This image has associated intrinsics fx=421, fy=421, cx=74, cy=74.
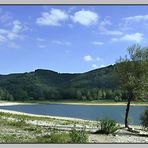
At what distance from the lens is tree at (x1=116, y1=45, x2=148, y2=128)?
26016 millimetres

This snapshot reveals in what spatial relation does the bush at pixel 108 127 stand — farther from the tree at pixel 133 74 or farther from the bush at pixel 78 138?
the tree at pixel 133 74

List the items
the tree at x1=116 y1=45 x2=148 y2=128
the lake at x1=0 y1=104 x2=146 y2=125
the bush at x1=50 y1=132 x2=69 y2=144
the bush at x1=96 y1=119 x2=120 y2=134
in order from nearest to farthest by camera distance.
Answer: the bush at x1=50 y1=132 x2=69 y2=144 < the bush at x1=96 y1=119 x2=120 y2=134 < the tree at x1=116 y1=45 x2=148 y2=128 < the lake at x1=0 y1=104 x2=146 y2=125

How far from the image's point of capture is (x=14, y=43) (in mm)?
20078

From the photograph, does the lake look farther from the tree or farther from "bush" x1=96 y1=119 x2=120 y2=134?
"bush" x1=96 y1=119 x2=120 y2=134


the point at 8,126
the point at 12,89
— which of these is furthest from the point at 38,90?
the point at 8,126

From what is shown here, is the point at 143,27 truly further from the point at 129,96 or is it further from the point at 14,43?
the point at 129,96

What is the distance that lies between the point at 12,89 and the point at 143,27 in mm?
50200

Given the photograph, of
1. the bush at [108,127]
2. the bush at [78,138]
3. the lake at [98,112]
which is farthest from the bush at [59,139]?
the lake at [98,112]

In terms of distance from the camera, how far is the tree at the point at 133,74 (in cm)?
2602

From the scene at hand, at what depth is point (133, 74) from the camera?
86.7 feet

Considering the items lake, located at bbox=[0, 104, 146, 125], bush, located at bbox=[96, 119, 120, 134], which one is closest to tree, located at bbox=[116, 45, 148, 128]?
lake, located at bbox=[0, 104, 146, 125]

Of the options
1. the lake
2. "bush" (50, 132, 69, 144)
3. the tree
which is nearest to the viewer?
"bush" (50, 132, 69, 144)

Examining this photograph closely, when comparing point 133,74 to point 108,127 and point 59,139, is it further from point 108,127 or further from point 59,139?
point 59,139

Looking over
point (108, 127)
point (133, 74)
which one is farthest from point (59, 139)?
point (133, 74)
